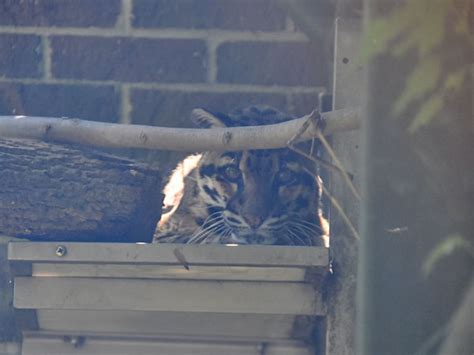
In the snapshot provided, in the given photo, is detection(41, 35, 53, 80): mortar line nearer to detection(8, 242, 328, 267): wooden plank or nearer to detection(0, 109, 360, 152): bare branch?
detection(0, 109, 360, 152): bare branch

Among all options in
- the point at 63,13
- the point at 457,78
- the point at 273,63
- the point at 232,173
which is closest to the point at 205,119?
the point at 232,173

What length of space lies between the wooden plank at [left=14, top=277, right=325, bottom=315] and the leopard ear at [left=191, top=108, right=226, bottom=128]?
0.92 metres

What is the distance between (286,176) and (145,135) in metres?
0.87

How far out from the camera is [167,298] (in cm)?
271

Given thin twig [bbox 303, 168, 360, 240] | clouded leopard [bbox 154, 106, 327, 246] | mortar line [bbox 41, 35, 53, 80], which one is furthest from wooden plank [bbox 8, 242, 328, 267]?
mortar line [bbox 41, 35, 53, 80]

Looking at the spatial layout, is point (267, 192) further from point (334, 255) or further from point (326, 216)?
point (334, 255)

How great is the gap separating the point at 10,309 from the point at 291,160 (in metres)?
1.09

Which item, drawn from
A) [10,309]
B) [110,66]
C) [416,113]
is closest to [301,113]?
[110,66]

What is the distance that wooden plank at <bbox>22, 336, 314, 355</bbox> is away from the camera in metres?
2.75

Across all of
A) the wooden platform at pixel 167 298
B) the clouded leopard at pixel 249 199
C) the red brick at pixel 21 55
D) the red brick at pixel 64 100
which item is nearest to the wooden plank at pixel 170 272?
the wooden platform at pixel 167 298

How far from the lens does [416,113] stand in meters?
1.62

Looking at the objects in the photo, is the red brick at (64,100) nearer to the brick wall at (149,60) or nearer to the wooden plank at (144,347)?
the brick wall at (149,60)

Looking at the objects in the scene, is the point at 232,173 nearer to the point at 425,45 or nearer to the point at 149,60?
the point at 149,60

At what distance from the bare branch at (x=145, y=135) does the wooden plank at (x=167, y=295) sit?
0.39 m
